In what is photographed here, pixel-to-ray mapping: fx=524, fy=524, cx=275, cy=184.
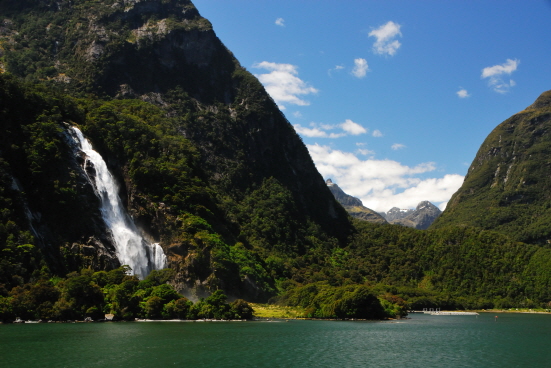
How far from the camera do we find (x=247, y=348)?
57531 millimetres

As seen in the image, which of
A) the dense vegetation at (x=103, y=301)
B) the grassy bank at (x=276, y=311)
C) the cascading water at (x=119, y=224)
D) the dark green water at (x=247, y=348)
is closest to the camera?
the dark green water at (x=247, y=348)

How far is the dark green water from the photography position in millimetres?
48594

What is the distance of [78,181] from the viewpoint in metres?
115

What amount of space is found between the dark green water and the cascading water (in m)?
35.6

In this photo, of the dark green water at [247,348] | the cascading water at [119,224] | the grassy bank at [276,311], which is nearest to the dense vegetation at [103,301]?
the dark green water at [247,348]

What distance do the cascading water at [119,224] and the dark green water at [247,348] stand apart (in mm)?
35627

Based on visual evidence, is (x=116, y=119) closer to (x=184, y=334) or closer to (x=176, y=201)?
(x=176, y=201)

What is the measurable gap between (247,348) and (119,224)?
229 feet

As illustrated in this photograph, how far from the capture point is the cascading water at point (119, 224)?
113812mm

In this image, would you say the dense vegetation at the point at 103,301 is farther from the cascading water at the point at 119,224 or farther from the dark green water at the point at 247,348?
the cascading water at the point at 119,224

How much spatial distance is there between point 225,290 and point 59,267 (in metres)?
37.1

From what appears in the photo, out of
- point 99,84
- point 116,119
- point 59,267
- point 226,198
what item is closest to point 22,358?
point 59,267

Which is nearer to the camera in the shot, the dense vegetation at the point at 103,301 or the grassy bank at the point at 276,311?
the dense vegetation at the point at 103,301

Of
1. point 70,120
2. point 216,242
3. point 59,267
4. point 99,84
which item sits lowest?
point 59,267
